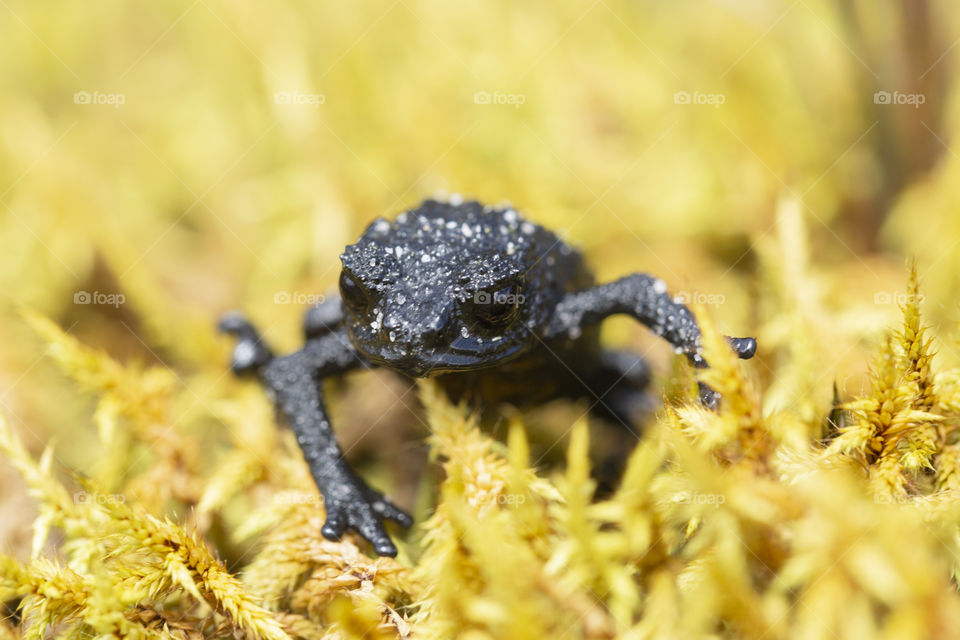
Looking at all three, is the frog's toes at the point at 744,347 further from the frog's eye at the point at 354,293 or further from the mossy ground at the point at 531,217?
the frog's eye at the point at 354,293

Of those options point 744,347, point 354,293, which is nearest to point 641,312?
point 744,347

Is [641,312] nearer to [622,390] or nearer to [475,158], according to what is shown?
[622,390]

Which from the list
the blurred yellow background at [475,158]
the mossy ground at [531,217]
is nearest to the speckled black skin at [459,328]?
the mossy ground at [531,217]

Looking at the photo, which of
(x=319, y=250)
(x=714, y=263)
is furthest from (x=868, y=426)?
(x=319, y=250)

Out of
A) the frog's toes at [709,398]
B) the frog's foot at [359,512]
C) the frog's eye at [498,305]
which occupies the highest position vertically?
the frog's eye at [498,305]

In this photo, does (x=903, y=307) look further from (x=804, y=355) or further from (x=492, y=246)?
(x=492, y=246)

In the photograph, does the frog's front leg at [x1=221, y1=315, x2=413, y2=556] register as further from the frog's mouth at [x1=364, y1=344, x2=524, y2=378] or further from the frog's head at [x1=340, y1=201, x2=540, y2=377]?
the frog's mouth at [x1=364, y1=344, x2=524, y2=378]
